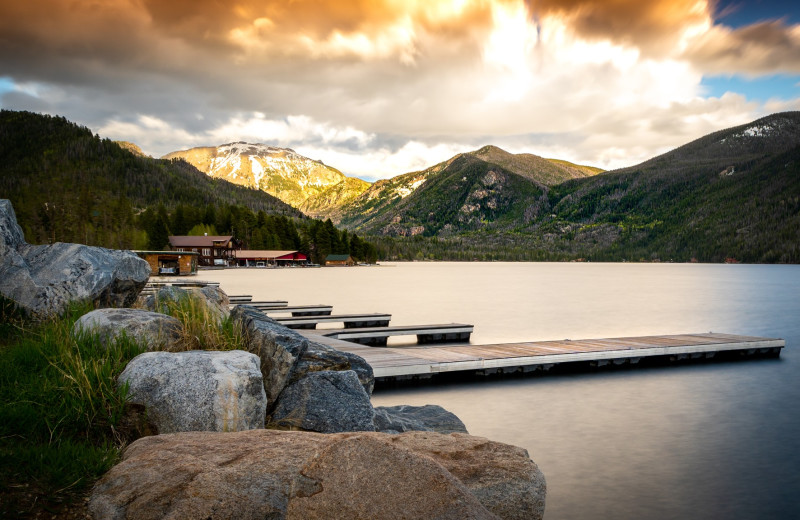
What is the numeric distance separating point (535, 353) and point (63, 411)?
13.8 metres

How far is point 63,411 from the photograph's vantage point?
615cm

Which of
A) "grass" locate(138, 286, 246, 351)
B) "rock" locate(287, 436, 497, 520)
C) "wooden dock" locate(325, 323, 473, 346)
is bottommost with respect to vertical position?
"wooden dock" locate(325, 323, 473, 346)

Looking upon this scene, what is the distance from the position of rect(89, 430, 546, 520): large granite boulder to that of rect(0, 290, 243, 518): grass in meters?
0.45

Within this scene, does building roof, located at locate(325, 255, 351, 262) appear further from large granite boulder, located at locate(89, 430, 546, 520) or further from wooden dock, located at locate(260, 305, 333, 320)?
large granite boulder, located at locate(89, 430, 546, 520)

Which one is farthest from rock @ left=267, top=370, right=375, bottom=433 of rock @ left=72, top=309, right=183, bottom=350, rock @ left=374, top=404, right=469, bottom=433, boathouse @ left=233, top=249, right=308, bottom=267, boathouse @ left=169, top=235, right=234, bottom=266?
boathouse @ left=233, top=249, right=308, bottom=267

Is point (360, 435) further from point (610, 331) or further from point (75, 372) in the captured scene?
point (610, 331)

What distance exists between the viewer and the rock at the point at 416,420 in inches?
326

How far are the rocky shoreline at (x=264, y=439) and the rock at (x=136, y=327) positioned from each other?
2cm

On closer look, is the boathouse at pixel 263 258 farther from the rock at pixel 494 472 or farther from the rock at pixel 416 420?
the rock at pixel 494 472

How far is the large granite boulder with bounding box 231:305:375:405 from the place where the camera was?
7.99 meters

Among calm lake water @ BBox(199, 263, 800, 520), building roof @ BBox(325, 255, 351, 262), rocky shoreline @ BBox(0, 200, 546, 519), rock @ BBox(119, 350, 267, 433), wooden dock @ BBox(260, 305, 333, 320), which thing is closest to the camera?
rocky shoreline @ BBox(0, 200, 546, 519)

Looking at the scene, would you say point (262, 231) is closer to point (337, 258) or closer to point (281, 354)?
point (337, 258)

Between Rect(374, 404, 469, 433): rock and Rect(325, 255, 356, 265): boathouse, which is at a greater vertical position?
Rect(325, 255, 356, 265): boathouse

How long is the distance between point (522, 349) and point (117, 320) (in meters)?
12.9
